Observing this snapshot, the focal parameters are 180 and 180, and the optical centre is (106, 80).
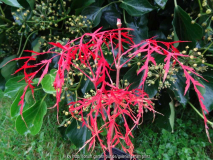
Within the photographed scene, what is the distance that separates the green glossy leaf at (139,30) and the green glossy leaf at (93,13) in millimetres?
133

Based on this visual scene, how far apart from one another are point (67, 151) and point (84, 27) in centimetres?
62

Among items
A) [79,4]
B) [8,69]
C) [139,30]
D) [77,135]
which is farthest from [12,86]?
[139,30]

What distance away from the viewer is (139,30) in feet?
2.42

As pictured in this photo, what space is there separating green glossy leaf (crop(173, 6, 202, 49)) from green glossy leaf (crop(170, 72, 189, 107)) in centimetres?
13

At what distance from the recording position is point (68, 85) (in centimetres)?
69

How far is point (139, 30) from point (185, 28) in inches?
6.8

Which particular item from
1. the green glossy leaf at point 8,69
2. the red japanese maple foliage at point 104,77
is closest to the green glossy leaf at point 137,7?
the red japanese maple foliage at point 104,77

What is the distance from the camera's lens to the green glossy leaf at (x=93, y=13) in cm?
76

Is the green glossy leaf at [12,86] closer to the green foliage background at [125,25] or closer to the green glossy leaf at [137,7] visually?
the green foliage background at [125,25]

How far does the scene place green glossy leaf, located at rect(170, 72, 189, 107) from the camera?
692 mm

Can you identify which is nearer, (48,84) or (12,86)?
(48,84)

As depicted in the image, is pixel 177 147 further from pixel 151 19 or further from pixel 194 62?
pixel 151 19

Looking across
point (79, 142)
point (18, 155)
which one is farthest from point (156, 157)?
point (18, 155)

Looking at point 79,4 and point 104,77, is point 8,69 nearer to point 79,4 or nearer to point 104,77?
point 79,4
